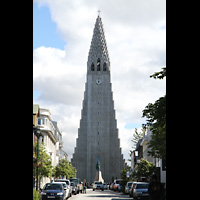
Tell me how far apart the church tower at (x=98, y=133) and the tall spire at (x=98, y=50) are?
59.0 inches

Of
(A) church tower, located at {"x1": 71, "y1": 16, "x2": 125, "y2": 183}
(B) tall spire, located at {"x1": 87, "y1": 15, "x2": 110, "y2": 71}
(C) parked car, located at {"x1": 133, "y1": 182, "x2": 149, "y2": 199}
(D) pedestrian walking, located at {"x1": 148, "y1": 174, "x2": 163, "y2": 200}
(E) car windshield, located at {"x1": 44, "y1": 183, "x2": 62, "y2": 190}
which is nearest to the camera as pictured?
(D) pedestrian walking, located at {"x1": 148, "y1": 174, "x2": 163, "y2": 200}

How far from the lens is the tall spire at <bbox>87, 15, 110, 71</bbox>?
152m

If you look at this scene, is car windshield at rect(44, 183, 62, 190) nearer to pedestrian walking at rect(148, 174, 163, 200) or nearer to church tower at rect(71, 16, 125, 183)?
pedestrian walking at rect(148, 174, 163, 200)

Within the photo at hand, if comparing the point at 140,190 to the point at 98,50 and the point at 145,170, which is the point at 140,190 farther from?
the point at 98,50

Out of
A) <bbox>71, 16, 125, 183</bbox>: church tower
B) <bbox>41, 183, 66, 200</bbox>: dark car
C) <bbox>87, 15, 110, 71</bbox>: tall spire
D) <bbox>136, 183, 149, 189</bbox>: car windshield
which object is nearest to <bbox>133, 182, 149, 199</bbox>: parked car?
<bbox>136, 183, 149, 189</bbox>: car windshield

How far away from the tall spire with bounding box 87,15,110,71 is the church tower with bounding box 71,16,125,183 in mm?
1498

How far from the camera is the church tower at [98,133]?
143 metres

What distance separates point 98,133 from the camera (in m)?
144

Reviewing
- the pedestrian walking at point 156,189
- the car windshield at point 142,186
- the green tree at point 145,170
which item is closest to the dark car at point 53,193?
the car windshield at point 142,186

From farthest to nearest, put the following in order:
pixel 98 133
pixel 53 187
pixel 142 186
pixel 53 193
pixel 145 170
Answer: pixel 98 133
pixel 145 170
pixel 142 186
pixel 53 187
pixel 53 193

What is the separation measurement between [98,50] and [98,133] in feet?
94.6

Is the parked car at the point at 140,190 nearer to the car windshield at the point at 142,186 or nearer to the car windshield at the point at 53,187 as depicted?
the car windshield at the point at 142,186

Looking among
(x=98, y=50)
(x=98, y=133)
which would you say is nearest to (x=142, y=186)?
(x=98, y=133)
